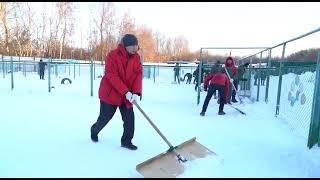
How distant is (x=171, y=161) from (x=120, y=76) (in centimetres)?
126

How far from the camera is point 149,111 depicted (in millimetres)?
8320

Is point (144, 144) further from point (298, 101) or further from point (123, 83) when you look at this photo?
point (298, 101)

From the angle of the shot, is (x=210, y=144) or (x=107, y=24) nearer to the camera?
(x=210, y=144)

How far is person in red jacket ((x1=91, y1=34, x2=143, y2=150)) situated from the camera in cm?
429

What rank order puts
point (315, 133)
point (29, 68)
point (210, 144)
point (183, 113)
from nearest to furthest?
point (315, 133) < point (210, 144) < point (183, 113) < point (29, 68)

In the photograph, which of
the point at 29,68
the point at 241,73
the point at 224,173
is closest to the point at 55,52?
the point at 29,68

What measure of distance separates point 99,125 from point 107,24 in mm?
41695

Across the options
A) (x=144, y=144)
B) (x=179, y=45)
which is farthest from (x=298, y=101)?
(x=179, y=45)

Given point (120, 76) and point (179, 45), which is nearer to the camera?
point (120, 76)

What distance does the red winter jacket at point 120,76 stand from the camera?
432 centimetres

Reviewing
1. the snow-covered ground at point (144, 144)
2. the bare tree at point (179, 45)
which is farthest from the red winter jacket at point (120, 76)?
the bare tree at point (179, 45)

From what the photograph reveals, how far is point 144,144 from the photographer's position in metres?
4.93

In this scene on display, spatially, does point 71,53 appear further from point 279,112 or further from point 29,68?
point 279,112

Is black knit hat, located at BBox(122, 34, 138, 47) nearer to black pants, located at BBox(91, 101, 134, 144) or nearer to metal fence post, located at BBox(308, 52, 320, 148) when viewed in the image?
black pants, located at BBox(91, 101, 134, 144)
